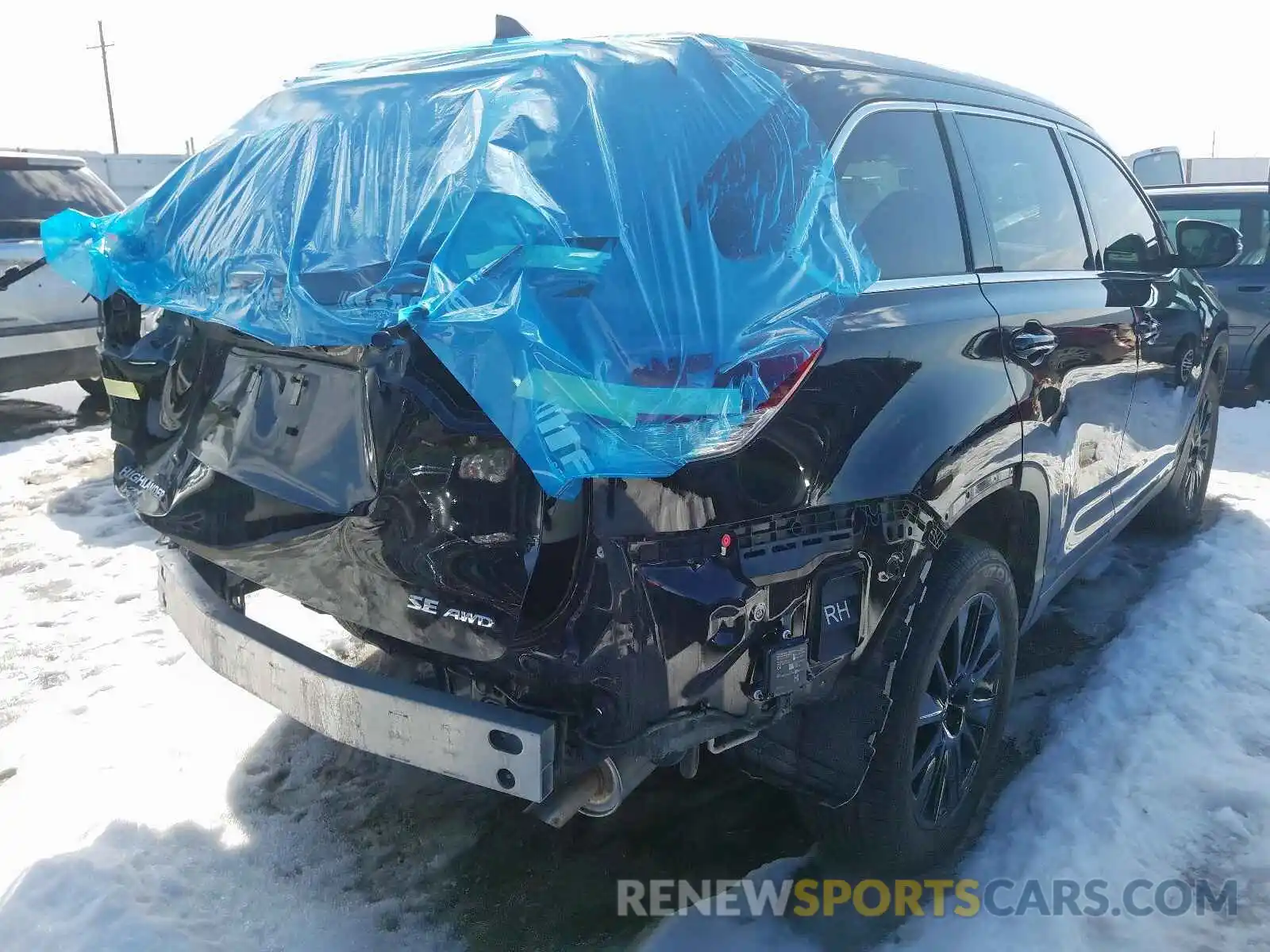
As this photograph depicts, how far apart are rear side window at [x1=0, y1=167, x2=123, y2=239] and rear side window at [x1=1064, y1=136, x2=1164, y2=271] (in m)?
5.78

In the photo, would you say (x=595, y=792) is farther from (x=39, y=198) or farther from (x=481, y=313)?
(x=39, y=198)

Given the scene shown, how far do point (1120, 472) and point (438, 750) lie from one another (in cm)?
282

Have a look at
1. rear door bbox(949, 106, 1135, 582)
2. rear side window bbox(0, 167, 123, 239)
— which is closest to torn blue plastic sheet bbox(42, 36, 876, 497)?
rear door bbox(949, 106, 1135, 582)

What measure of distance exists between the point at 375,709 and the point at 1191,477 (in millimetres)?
4571

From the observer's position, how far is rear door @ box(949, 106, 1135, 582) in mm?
2707

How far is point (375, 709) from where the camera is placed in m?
→ 1.99

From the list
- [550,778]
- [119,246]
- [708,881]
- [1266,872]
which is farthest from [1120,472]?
[119,246]

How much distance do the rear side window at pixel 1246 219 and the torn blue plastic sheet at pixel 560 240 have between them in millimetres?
6835

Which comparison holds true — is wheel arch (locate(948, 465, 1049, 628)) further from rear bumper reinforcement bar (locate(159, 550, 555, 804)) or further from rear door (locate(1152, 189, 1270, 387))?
rear door (locate(1152, 189, 1270, 387))

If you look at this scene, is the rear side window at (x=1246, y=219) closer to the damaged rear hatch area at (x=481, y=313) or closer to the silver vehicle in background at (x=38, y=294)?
the damaged rear hatch area at (x=481, y=313)

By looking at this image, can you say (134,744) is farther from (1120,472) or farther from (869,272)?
(1120,472)

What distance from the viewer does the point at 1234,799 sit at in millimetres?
2838

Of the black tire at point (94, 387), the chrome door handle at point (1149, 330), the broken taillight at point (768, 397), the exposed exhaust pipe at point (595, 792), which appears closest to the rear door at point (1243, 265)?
the chrome door handle at point (1149, 330)

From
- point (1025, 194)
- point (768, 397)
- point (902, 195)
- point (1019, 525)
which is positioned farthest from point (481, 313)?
point (1025, 194)
